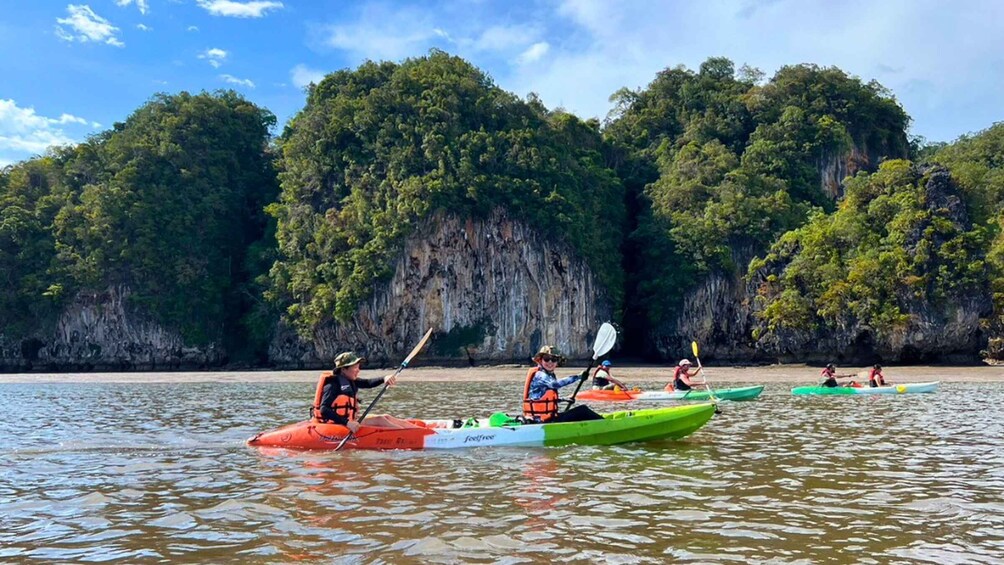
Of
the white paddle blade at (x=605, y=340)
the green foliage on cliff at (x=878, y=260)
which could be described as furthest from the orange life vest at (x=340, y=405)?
the green foliage on cliff at (x=878, y=260)

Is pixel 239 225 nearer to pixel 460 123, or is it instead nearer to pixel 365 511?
pixel 460 123

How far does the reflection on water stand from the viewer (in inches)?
197

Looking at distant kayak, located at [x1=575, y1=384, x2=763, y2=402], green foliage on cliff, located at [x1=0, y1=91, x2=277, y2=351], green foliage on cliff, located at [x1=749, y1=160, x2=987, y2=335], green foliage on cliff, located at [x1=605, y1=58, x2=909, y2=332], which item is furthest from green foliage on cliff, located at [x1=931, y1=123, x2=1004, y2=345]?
green foliage on cliff, located at [x1=0, y1=91, x2=277, y2=351]

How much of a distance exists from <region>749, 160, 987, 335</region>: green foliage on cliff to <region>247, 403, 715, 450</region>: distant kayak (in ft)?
94.6

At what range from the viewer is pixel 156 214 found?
44.9 meters

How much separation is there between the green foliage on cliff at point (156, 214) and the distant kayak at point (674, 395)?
3231 centimetres

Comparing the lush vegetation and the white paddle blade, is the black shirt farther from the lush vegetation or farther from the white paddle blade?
the lush vegetation

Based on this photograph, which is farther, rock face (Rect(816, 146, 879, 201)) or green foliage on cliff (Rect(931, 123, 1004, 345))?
rock face (Rect(816, 146, 879, 201))

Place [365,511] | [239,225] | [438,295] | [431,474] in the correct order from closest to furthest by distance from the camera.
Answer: [365,511]
[431,474]
[438,295]
[239,225]

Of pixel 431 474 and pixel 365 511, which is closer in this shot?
pixel 365 511

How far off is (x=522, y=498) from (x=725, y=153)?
143 ft

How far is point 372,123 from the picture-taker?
44719 mm

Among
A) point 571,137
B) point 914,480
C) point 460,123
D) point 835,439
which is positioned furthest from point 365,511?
point 571,137

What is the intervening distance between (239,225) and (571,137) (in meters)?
23.7
